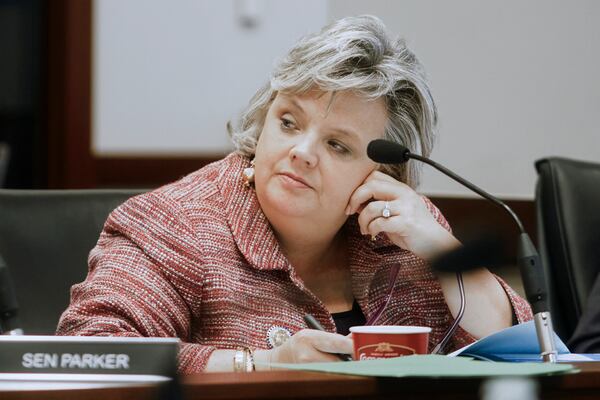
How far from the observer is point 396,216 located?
5.84 feet

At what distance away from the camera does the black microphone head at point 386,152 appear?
5.24 feet

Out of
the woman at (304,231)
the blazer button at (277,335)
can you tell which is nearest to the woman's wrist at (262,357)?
the woman at (304,231)

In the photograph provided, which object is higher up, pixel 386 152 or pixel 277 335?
pixel 386 152

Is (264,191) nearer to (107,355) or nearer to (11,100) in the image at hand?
(107,355)

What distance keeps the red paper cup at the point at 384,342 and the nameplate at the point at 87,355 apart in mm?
303

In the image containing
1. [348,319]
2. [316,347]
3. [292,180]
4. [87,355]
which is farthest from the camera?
[348,319]

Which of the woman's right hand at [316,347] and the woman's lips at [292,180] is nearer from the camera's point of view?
the woman's right hand at [316,347]

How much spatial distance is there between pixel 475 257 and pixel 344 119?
534 millimetres

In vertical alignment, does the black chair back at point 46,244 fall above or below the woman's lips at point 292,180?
below

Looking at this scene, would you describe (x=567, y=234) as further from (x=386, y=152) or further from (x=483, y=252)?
(x=483, y=252)

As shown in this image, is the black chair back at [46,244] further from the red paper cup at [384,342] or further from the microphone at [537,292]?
the microphone at [537,292]

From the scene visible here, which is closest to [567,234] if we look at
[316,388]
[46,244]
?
[46,244]

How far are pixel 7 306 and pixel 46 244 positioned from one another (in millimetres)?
536

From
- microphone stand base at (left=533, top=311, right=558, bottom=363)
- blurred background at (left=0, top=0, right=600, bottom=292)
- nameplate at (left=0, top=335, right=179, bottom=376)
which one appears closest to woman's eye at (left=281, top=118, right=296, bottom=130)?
microphone stand base at (left=533, top=311, right=558, bottom=363)
